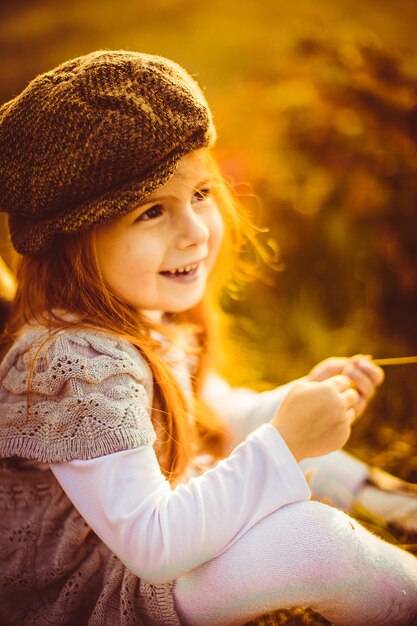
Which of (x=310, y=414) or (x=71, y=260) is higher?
(x=71, y=260)

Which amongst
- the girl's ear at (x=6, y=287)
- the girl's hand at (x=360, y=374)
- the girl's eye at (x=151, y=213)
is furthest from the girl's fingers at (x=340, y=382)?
the girl's ear at (x=6, y=287)

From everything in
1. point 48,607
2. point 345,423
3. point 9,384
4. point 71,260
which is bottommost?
point 48,607

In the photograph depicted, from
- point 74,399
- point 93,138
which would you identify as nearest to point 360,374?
point 74,399

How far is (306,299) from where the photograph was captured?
2.22 m

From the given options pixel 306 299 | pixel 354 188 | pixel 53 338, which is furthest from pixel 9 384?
pixel 354 188

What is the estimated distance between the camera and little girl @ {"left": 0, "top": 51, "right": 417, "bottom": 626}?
3.13ft

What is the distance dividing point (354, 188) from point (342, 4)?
7.21 feet

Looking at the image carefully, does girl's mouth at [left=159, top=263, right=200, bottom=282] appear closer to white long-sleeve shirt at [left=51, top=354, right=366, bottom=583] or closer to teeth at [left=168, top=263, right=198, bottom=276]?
teeth at [left=168, top=263, right=198, bottom=276]

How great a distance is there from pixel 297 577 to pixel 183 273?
1.99ft

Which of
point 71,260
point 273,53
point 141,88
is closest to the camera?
point 141,88

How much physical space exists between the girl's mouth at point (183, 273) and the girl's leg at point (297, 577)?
0.48 m

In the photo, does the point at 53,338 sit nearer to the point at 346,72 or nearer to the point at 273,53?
the point at 346,72

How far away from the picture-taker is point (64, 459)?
0.96 metres

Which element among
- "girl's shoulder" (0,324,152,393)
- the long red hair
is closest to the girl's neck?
the long red hair
